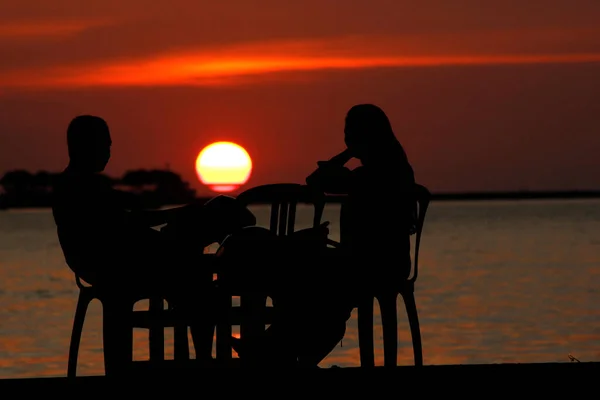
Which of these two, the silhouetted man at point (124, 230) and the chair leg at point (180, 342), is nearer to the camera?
the silhouetted man at point (124, 230)

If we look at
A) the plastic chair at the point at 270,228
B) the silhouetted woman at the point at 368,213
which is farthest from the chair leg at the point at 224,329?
the silhouetted woman at the point at 368,213

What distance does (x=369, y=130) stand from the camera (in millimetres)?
5645

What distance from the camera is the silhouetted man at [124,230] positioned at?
5555 mm

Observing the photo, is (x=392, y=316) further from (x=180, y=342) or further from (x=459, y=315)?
(x=459, y=315)

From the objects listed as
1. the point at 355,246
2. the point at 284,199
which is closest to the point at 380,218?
the point at 355,246

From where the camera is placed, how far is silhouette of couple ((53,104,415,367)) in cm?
557

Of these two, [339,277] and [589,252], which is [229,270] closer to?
[339,277]

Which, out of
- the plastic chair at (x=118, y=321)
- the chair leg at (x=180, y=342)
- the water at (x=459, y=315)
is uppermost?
the plastic chair at (x=118, y=321)

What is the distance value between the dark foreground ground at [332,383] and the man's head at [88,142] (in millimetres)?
940

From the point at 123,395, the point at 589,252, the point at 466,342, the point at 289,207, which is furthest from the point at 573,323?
the point at 589,252

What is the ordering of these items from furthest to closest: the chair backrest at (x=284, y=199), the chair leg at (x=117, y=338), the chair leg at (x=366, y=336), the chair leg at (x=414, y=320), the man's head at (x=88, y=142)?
the chair backrest at (x=284, y=199) < the chair leg at (x=366, y=336) < the chair leg at (x=414, y=320) < the chair leg at (x=117, y=338) < the man's head at (x=88, y=142)

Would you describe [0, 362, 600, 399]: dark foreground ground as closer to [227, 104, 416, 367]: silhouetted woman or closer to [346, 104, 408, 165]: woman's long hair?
[227, 104, 416, 367]: silhouetted woman

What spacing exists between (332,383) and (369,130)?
1.20 m

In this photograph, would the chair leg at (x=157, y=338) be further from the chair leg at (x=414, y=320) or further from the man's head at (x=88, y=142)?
the chair leg at (x=414, y=320)
